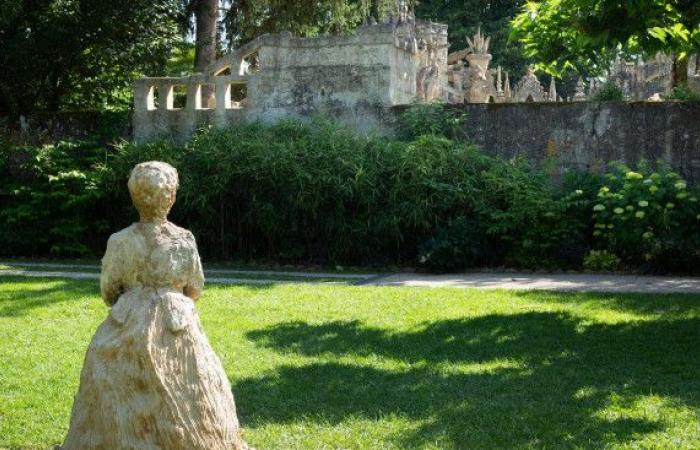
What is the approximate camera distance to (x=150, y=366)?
16.1 ft

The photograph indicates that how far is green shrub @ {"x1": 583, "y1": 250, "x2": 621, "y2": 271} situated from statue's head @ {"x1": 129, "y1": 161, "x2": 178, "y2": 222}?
10634 millimetres

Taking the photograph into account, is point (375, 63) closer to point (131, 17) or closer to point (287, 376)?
point (131, 17)

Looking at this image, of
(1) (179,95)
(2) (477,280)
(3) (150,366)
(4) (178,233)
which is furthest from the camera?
(1) (179,95)

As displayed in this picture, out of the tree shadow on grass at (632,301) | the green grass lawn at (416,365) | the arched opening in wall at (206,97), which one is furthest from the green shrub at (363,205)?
the green grass lawn at (416,365)

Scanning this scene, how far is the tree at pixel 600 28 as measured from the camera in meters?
9.59

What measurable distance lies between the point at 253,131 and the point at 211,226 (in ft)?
5.93

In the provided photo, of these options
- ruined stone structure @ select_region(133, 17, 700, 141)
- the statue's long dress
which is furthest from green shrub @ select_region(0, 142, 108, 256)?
the statue's long dress

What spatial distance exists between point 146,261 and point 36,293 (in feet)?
26.0

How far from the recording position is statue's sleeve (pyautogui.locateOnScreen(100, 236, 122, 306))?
16.9ft

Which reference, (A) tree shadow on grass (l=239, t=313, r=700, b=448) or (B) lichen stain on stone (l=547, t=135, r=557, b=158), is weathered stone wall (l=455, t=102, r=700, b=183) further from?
(A) tree shadow on grass (l=239, t=313, r=700, b=448)

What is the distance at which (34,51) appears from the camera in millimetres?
19828

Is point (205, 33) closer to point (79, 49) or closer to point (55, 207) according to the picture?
point (79, 49)

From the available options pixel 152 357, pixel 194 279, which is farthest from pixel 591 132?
pixel 152 357

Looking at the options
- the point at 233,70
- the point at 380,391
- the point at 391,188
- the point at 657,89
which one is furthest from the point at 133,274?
the point at 657,89
